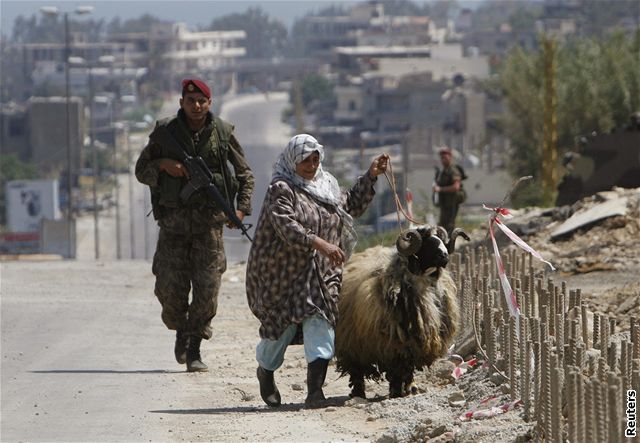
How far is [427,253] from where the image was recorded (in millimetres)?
9273

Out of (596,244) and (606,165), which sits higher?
(596,244)

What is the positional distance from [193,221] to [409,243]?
2321 mm

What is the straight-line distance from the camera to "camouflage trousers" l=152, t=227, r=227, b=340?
11.3 m

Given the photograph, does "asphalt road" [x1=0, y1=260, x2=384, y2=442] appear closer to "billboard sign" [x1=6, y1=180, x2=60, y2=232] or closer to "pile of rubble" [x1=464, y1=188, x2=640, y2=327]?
"pile of rubble" [x1=464, y1=188, x2=640, y2=327]

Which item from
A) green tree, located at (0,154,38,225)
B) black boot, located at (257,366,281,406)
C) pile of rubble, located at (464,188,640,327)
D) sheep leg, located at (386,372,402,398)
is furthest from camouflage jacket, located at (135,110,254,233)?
green tree, located at (0,154,38,225)

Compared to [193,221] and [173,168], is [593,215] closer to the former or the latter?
[193,221]

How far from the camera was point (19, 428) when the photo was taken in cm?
923

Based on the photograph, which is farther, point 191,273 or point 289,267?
point 191,273

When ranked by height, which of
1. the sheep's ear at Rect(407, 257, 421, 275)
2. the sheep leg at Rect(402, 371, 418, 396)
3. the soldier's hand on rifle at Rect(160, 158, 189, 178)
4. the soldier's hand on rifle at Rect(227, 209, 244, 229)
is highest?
the soldier's hand on rifle at Rect(160, 158, 189, 178)

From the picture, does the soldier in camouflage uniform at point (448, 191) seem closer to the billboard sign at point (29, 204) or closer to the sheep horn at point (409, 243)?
the sheep horn at point (409, 243)

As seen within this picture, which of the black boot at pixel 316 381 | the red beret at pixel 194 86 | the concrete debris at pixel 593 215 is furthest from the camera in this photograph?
the concrete debris at pixel 593 215

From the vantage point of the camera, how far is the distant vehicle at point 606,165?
22516mm

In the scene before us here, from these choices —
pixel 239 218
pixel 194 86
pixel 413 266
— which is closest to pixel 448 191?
pixel 239 218

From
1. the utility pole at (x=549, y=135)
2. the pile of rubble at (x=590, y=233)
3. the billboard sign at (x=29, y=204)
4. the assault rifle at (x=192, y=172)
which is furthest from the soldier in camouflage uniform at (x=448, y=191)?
the billboard sign at (x=29, y=204)
